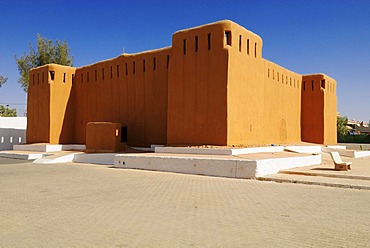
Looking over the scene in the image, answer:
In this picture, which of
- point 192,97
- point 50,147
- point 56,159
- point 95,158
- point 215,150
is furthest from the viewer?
point 50,147

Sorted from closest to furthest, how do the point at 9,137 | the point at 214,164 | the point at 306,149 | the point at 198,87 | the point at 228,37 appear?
the point at 214,164 < the point at 228,37 < the point at 198,87 < the point at 306,149 < the point at 9,137

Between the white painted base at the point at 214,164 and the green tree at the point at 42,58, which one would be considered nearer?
the white painted base at the point at 214,164

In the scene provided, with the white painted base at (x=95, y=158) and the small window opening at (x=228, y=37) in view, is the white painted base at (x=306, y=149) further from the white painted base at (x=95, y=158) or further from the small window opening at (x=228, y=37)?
the white painted base at (x=95, y=158)

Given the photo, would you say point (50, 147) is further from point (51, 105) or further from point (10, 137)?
point (10, 137)

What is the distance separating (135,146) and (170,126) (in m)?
4.11

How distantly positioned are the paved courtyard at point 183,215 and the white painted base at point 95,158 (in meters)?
6.49

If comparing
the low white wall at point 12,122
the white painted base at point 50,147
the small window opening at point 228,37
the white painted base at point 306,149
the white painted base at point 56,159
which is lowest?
the white painted base at point 56,159

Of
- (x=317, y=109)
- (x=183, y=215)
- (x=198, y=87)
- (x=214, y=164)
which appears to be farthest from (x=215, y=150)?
(x=317, y=109)

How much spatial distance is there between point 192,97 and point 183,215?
9556mm

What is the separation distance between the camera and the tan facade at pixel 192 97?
46.8 ft

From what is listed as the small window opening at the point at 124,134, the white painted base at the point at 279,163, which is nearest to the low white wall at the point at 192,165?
the white painted base at the point at 279,163

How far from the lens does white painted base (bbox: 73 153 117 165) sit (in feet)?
52.2

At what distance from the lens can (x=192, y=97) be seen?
14.9 meters

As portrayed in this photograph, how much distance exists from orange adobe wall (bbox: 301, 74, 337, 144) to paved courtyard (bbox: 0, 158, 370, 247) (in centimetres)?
1446
